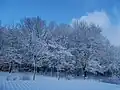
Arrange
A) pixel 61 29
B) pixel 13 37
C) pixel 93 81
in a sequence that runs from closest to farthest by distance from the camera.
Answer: pixel 13 37 → pixel 61 29 → pixel 93 81

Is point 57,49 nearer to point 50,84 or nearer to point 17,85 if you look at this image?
point 50,84

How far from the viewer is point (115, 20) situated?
3.20 meters

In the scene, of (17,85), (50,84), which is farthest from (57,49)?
(17,85)

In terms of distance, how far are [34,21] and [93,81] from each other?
117 cm

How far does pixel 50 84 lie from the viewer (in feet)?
10.4

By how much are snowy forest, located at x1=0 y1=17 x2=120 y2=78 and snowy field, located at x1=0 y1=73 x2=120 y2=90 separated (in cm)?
11

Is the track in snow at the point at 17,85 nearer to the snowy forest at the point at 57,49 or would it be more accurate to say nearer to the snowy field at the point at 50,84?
the snowy field at the point at 50,84

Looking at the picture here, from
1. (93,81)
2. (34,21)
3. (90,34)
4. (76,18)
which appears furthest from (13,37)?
(93,81)

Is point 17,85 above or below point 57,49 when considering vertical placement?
below

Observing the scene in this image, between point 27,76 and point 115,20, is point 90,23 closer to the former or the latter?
point 115,20

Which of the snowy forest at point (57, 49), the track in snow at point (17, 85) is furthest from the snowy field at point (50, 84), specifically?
the snowy forest at point (57, 49)

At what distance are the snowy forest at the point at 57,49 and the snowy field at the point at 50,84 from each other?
11cm

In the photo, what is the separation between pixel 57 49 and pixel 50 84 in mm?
554

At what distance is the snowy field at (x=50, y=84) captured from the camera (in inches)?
112
